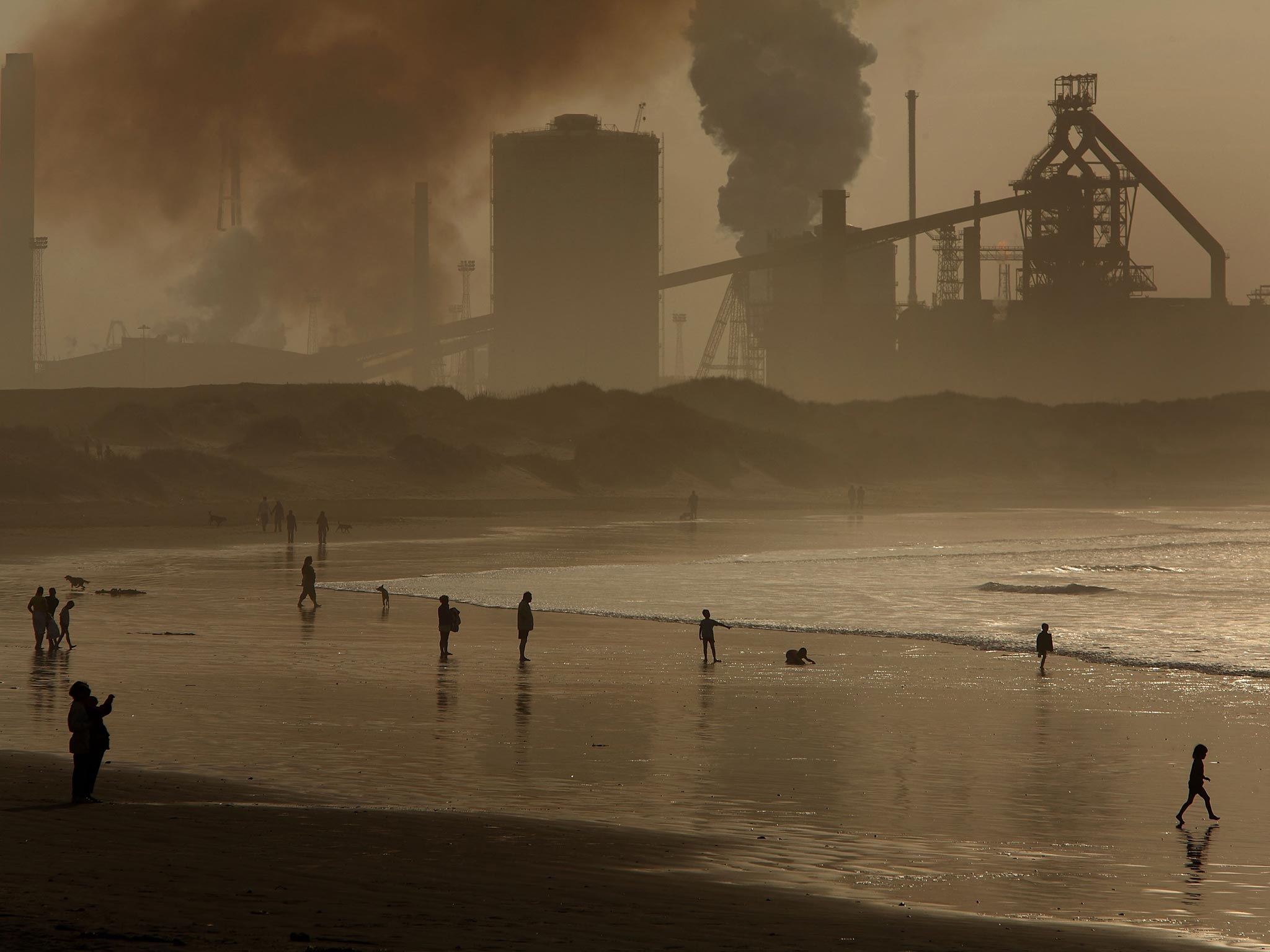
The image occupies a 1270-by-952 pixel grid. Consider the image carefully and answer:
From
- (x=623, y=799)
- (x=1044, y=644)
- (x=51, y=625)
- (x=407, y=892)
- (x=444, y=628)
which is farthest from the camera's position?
(x=1044, y=644)

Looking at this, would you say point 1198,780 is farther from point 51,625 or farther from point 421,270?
point 421,270

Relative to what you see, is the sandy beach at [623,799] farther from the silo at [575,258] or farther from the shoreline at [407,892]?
the silo at [575,258]

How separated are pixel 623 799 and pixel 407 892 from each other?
3.65 m

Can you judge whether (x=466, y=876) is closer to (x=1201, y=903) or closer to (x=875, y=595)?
(x=1201, y=903)

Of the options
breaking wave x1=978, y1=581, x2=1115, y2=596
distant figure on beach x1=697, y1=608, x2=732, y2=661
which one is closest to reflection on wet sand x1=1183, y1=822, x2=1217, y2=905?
distant figure on beach x1=697, y1=608, x2=732, y2=661

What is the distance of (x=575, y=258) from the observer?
400 ft

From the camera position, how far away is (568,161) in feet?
406

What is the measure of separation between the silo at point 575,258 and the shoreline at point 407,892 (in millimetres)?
111993

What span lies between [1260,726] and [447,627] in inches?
437

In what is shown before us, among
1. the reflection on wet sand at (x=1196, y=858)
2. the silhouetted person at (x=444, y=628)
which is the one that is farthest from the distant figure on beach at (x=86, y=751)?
the silhouetted person at (x=444, y=628)

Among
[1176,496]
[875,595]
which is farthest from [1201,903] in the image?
[1176,496]

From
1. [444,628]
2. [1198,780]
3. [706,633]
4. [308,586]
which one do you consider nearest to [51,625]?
[444,628]

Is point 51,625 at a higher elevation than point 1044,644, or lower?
higher

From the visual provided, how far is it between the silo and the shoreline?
367 ft
